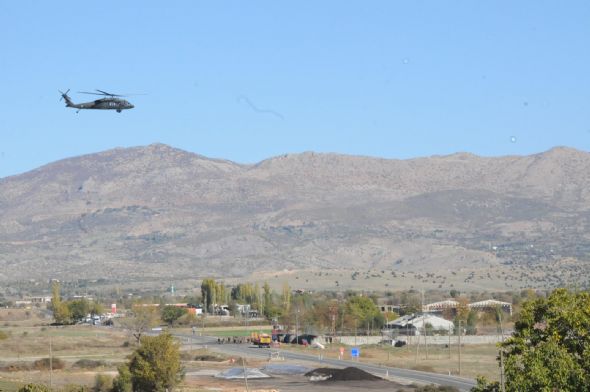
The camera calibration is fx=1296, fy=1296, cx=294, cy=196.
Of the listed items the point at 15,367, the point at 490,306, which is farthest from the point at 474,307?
the point at 15,367

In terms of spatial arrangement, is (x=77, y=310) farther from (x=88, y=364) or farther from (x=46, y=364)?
(x=88, y=364)

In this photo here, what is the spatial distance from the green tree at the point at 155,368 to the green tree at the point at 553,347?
32.3 m

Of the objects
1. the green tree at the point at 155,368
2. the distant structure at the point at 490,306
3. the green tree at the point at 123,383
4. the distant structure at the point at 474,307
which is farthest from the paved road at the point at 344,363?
the distant structure at the point at 490,306

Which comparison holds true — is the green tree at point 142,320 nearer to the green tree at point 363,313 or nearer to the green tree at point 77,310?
the green tree at point 363,313

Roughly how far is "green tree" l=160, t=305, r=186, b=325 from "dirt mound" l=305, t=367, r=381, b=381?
87.6 metres

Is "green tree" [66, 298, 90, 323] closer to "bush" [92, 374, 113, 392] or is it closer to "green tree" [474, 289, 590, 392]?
"bush" [92, 374, 113, 392]

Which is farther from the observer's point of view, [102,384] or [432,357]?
[432,357]

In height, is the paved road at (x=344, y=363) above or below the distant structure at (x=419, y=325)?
below

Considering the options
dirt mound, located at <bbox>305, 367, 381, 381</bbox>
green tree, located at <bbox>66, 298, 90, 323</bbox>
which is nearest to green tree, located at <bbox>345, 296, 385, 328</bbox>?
green tree, located at <bbox>66, 298, 90, 323</bbox>

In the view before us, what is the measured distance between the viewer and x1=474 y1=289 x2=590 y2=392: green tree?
4166cm

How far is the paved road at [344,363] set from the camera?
81.9 m

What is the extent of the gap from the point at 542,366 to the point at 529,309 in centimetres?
331

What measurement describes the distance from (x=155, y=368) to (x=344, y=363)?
98.4 ft

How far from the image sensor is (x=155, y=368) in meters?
73.8
